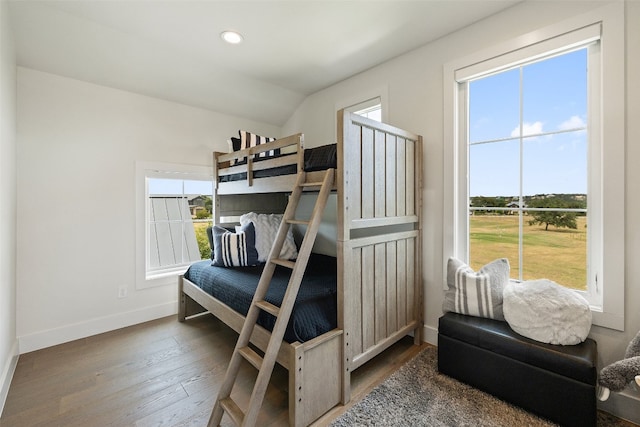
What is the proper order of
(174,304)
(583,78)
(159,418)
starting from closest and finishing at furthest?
(159,418), (583,78), (174,304)

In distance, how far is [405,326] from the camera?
221 cm

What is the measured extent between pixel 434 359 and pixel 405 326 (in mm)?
295

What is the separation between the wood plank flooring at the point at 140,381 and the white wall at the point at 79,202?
28cm

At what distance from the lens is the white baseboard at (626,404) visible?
1.50 meters

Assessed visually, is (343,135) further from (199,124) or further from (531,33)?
(199,124)

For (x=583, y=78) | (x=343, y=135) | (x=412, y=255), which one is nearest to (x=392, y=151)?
(x=343, y=135)

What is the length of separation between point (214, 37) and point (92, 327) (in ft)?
9.03

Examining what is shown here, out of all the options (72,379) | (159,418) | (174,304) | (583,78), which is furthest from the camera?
(174,304)

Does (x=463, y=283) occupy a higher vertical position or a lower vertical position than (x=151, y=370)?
higher

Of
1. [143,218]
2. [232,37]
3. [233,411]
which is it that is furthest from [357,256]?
[143,218]

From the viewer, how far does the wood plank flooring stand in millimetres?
1574

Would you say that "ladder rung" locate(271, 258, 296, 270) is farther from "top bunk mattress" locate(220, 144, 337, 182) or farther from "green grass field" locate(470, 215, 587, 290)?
"green grass field" locate(470, 215, 587, 290)

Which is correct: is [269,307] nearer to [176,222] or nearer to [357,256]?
[357,256]

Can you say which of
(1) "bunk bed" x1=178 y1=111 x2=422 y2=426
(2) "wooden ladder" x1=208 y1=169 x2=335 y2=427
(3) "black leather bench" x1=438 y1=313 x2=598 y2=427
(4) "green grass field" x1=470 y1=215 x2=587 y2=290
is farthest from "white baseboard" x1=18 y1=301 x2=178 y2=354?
(4) "green grass field" x1=470 y1=215 x2=587 y2=290
